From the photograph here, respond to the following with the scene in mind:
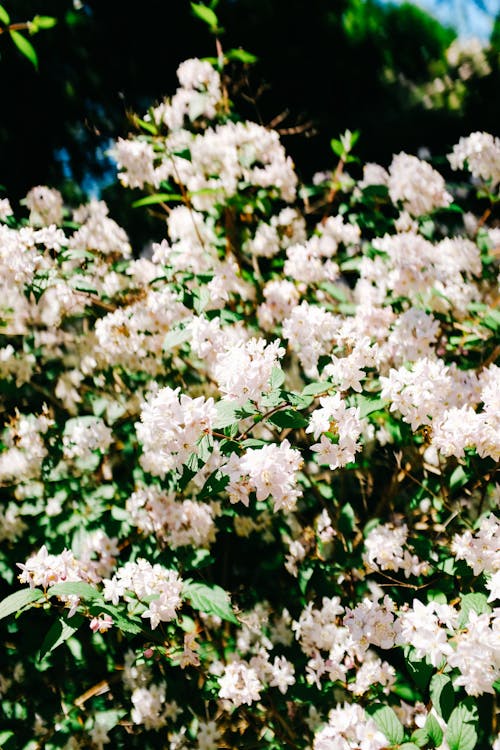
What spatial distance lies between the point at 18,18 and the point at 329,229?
8.46 feet

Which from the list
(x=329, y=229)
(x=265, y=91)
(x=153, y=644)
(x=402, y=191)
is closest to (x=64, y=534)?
(x=153, y=644)

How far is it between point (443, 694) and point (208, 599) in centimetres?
72

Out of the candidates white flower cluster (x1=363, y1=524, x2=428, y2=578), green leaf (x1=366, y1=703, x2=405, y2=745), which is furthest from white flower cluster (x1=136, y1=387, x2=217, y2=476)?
white flower cluster (x1=363, y1=524, x2=428, y2=578)

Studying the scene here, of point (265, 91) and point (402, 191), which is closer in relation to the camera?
point (402, 191)

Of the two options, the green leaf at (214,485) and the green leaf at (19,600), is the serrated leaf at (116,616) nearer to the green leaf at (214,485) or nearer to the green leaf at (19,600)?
the green leaf at (19,600)

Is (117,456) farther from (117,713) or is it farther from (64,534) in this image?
(117,713)

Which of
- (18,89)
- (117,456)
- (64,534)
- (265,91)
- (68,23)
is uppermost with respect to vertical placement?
(68,23)

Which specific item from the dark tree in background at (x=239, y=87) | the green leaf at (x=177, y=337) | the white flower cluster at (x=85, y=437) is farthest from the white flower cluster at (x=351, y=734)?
the dark tree in background at (x=239, y=87)

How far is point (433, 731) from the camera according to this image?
132 centimetres

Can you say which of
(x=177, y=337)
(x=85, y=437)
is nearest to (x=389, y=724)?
(x=177, y=337)

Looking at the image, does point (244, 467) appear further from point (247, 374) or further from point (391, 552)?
point (391, 552)

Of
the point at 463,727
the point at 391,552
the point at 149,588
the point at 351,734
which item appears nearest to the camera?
the point at 463,727

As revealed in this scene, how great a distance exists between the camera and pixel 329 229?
9.40 feet

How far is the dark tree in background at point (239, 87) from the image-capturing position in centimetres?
394
